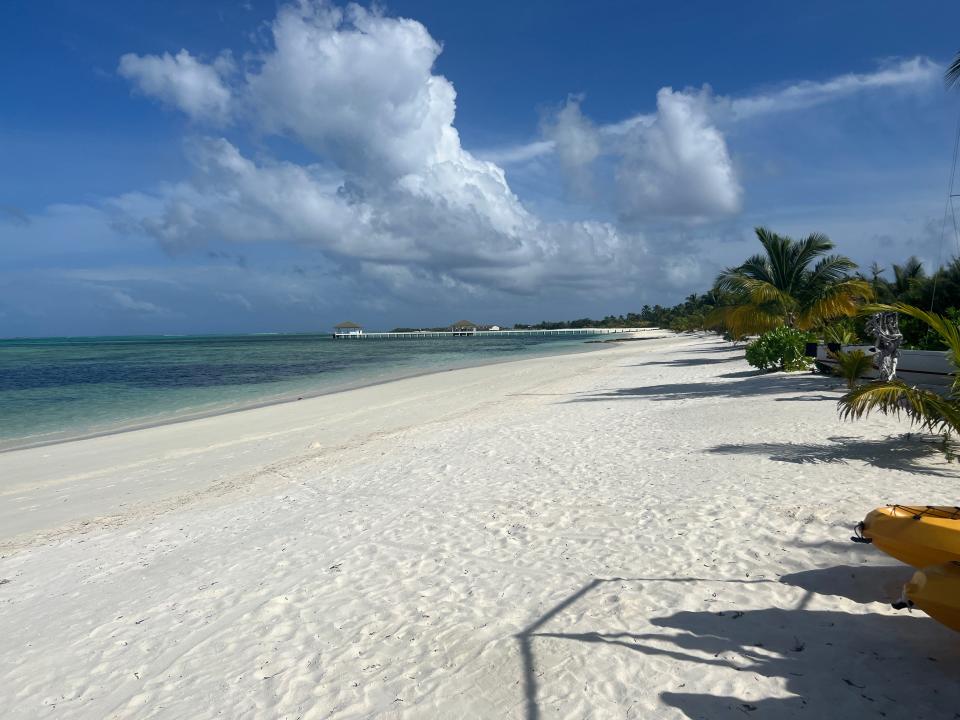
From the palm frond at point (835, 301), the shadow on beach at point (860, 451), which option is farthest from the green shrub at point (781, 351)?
the shadow on beach at point (860, 451)

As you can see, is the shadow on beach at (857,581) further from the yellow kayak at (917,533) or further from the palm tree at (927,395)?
the palm tree at (927,395)

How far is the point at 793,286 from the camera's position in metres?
19.8

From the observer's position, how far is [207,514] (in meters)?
6.97

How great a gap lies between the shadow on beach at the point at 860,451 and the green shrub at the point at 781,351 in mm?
9253

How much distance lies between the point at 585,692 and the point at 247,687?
1.83 metres

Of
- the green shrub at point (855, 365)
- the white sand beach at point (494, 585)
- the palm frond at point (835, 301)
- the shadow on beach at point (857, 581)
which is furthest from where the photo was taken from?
the palm frond at point (835, 301)

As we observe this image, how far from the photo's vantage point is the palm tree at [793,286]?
18.1m

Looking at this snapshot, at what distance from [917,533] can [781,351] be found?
47.1ft

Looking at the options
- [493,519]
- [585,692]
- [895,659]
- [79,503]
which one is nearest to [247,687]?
[585,692]

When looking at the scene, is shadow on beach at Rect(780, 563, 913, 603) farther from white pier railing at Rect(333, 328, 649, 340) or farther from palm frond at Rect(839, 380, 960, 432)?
white pier railing at Rect(333, 328, 649, 340)

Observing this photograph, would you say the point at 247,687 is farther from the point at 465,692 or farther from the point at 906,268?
the point at 906,268

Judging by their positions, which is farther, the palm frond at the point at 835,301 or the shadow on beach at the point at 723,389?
the palm frond at the point at 835,301

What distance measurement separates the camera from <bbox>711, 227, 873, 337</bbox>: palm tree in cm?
1812

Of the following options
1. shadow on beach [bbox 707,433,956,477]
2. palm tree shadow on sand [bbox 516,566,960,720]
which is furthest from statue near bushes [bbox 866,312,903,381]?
palm tree shadow on sand [bbox 516,566,960,720]
